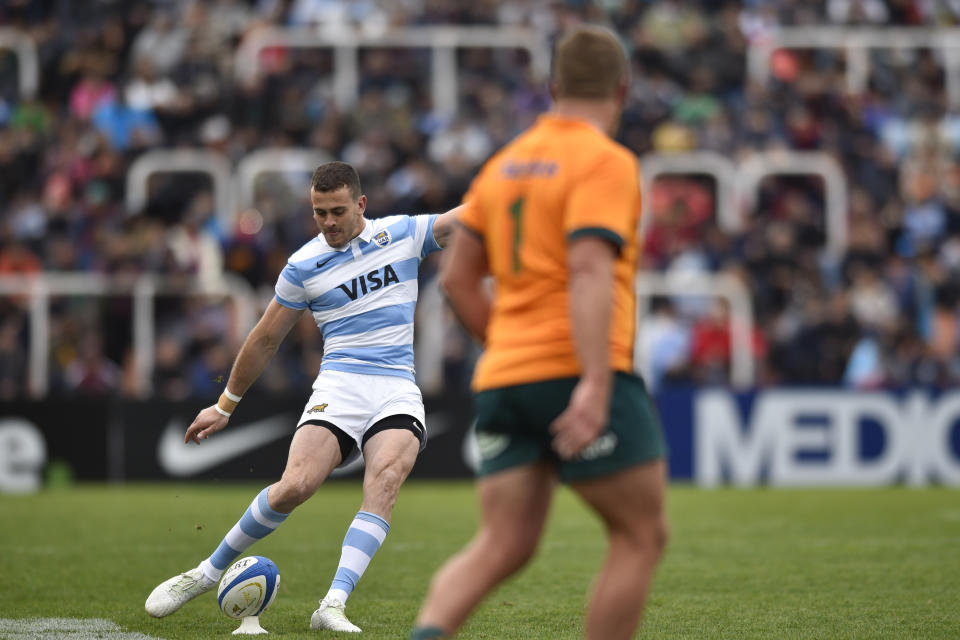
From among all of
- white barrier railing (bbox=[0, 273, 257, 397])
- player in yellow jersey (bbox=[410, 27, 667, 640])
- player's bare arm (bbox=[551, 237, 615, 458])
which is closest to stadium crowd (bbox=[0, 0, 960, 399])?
white barrier railing (bbox=[0, 273, 257, 397])

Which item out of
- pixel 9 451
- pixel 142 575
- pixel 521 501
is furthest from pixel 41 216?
pixel 521 501

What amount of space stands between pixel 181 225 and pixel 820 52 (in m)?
11.2

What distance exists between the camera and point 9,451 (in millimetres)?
17250

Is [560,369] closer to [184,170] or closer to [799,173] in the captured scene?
[184,170]

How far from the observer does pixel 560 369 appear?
475 centimetres

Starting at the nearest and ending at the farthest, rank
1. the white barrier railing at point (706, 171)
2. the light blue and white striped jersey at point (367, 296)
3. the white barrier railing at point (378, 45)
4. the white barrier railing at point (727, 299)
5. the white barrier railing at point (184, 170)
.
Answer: the light blue and white striped jersey at point (367, 296)
the white barrier railing at point (727, 299)
the white barrier railing at point (184, 170)
the white barrier railing at point (706, 171)
the white barrier railing at point (378, 45)

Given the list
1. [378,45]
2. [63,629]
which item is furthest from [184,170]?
[63,629]

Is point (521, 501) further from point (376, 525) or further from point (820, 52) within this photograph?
point (820, 52)

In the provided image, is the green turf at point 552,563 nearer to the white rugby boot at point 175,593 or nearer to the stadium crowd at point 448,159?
the white rugby boot at point 175,593

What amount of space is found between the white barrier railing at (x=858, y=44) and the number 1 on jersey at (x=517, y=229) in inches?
765

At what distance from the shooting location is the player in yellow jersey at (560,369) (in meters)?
4.71

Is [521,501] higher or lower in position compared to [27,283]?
higher

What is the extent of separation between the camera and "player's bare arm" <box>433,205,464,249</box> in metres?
8.04

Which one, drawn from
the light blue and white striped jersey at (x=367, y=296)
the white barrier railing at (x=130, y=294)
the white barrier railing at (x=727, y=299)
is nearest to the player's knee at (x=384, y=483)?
the light blue and white striped jersey at (x=367, y=296)
